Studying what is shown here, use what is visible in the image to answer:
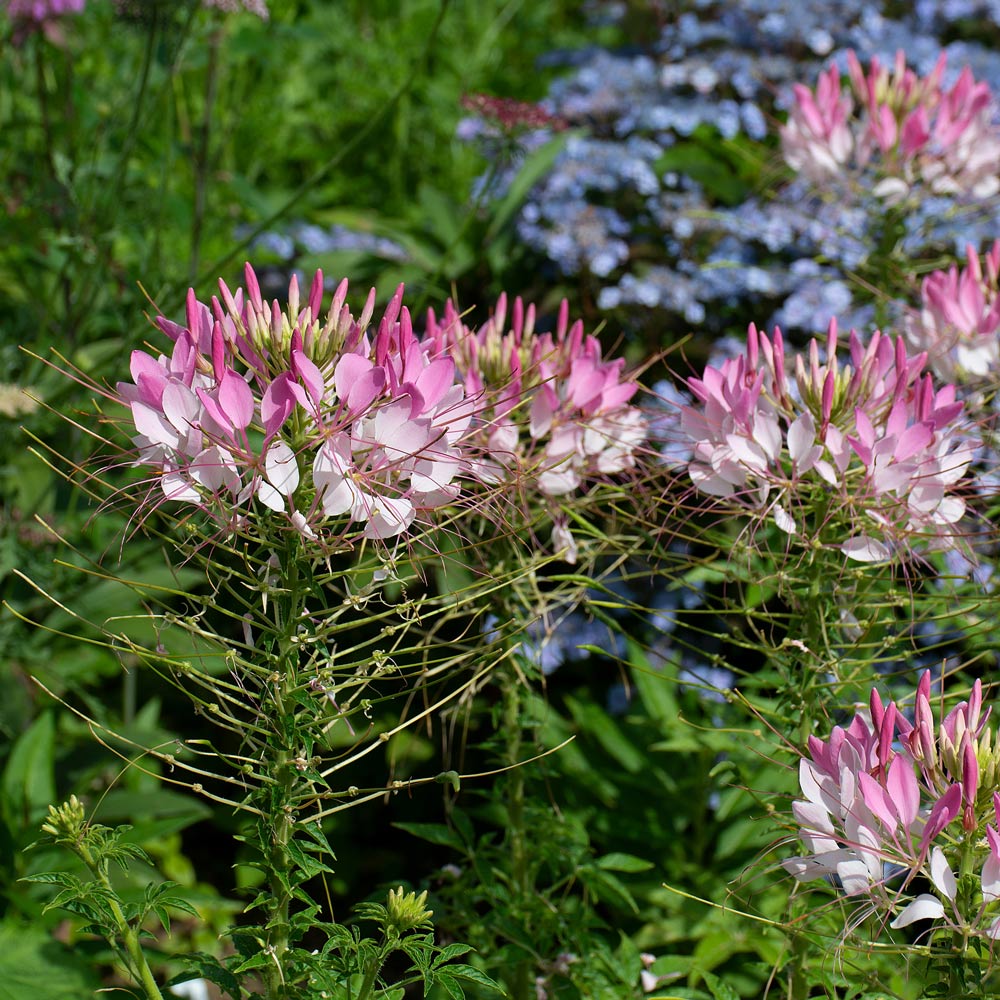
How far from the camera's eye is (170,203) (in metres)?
2.94

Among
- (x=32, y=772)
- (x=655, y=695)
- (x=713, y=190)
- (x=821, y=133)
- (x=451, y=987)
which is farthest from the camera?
(x=713, y=190)

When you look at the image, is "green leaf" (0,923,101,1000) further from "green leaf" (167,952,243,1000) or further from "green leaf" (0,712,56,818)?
"green leaf" (167,952,243,1000)

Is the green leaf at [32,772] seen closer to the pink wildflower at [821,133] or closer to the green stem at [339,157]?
the green stem at [339,157]

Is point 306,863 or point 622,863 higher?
point 306,863

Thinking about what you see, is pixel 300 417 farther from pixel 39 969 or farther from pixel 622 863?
pixel 39 969

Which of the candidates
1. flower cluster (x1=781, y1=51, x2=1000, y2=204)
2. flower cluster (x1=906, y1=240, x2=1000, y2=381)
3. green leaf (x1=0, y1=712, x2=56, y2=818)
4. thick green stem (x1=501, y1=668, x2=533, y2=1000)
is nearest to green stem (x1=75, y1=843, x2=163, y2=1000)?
thick green stem (x1=501, y1=668, x2=533, y2=1000)

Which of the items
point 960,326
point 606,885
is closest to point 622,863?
point 606,885

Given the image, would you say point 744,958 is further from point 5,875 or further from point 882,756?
point 5,875

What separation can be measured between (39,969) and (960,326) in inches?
71.5

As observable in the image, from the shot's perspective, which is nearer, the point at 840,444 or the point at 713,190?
the point at 840,444

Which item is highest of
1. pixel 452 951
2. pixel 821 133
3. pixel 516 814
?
pixel 821 133

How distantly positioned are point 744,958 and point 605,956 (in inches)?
23.7

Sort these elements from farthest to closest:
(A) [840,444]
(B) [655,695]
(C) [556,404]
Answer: (B) [655,695] → (C) [556,404] → (A) [840,444]

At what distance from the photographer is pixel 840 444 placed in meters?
1.29
